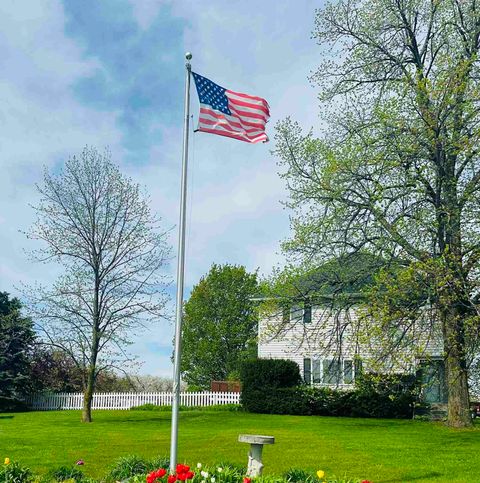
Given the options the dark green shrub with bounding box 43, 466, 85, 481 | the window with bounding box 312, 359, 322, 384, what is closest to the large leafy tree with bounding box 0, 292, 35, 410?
the window with bounding box 312, 359, 322, 384

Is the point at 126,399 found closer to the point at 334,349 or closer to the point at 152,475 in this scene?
the point at 334,349

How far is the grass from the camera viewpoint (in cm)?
1308

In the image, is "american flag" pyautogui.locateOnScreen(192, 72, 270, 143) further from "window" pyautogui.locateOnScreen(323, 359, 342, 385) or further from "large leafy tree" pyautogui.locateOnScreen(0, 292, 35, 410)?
"large leafy tree" pyautogui.locateOnScreen(0, 292, 35, 410)

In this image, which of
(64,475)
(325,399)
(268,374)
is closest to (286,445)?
(64,475)

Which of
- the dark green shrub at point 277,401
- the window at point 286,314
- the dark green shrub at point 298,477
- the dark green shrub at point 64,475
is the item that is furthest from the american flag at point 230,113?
the dark green shrub at point 277,401

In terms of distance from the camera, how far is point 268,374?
3088 cm

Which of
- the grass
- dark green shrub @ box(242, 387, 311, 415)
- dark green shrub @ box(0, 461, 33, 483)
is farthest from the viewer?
dark green shrub @ box(242, 387, 311, 415)

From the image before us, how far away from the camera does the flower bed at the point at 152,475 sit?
7984mm

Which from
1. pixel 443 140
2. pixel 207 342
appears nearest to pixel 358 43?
pixel 443 140

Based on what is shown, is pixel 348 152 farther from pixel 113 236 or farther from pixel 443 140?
pixel 113 236

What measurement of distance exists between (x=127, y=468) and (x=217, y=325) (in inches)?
1679

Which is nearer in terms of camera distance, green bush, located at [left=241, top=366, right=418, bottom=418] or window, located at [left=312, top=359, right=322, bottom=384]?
green bush, located at [left=241, top=366, right=418, bottom=418]

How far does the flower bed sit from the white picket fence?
998 inches

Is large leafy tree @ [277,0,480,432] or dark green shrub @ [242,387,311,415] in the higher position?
large leafy tree @ [277,0,480,432]
